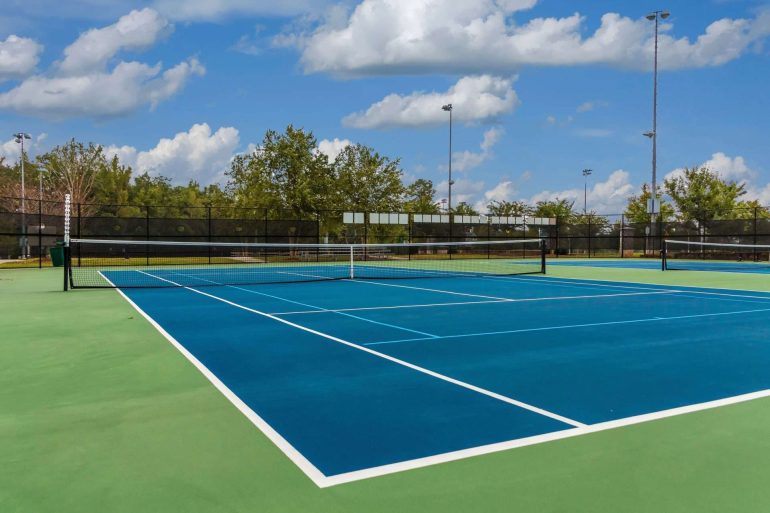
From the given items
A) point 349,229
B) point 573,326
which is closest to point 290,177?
point 349,229

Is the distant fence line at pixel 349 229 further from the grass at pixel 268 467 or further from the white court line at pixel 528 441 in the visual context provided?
the white court line at pixel 528 441

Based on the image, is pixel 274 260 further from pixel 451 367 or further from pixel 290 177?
pixel 451 367

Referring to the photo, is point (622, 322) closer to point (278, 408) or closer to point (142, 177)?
point (278, 408)

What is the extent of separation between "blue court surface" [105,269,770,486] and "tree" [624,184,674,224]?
39284 millimetres

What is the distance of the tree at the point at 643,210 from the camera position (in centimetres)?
5000

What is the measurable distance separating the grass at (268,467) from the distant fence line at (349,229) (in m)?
25.6

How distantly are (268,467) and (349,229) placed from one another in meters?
41.0

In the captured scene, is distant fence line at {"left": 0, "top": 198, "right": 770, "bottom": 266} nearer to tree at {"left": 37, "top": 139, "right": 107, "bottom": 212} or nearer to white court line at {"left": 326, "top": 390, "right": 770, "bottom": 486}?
tree at {"left": 37, "top": 139, "right": 107, "bottom": 212}

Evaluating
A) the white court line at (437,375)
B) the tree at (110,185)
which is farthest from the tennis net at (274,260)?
the tree at (110,185)

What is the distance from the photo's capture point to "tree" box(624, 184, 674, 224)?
50000 millimetres

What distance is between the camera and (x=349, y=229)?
44625 millimetres

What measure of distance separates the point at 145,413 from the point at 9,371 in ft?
8.24

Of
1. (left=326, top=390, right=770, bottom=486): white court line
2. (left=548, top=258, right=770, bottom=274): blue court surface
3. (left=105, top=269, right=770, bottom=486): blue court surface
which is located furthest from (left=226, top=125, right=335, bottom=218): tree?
(left=326, top=390, right=770, bottom=486): white court line

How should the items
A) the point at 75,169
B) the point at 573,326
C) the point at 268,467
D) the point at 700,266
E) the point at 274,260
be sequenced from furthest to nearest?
the point at 75,169 → the point at 274,260 → the point at 700,266 → the point at 573,326 → the point at 268,467
